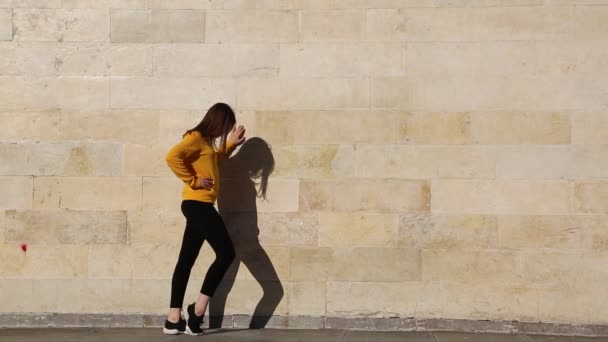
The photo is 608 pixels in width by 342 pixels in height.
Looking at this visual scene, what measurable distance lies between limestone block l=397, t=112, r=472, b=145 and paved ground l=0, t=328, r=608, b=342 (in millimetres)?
1628

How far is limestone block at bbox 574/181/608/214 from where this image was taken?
6492mm

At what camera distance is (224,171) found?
684 cm

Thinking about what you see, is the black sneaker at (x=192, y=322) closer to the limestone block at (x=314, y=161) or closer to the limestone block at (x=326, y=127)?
the limestone block at (x=314, y=161)

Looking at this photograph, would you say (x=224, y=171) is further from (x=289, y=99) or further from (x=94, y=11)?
(x=94, y=11)

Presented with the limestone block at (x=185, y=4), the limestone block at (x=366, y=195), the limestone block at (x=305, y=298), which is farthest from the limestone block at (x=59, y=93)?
the limestone block at (x=305, y=298)

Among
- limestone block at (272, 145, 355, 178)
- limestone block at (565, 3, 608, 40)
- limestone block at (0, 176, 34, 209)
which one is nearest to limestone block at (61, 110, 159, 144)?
limestone block at (0, 176, 34, 209)

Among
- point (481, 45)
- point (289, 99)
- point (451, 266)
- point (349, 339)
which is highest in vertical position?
point (481, 45)

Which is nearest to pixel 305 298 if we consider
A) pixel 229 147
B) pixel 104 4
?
pixel 229 147

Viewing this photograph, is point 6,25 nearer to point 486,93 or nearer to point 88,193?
point 88,193

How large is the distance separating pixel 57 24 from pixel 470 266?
4.20 metres

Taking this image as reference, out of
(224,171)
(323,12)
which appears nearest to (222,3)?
(323,12)

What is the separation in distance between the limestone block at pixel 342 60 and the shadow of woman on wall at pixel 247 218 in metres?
0.74

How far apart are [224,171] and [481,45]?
2.47m

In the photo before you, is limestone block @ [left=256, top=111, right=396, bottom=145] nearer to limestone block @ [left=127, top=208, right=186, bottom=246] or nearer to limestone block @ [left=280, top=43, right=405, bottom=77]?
limestone block @ [left=280, top=43, right=405, bottom=77]
